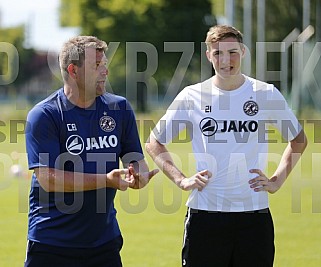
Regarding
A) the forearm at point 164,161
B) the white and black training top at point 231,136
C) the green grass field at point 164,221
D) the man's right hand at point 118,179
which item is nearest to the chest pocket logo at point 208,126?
the white and black training top at point 231,136

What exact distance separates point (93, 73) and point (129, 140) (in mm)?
591

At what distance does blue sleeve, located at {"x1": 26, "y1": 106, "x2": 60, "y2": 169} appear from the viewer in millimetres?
5840

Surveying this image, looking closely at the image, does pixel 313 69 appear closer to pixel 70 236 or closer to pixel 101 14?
pixel 101 14

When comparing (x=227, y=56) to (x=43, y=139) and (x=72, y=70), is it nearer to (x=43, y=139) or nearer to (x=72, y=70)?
(x=72, y=70)

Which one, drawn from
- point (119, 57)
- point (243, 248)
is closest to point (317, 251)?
point (243, 248)

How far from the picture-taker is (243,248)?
6590 millimetres

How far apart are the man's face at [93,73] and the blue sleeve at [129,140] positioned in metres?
0.33

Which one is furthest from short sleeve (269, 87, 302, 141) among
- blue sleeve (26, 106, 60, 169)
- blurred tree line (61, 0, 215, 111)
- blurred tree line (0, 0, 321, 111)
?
blurred tree line (61, 0, 215, 111)

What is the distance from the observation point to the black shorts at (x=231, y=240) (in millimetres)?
6594

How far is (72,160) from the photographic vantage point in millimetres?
5930

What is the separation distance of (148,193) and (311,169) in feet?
20.1

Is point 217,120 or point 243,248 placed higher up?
point 217,120

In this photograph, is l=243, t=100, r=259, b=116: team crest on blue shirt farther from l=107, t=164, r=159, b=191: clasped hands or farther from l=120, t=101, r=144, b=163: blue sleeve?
l=107, t=164, r=159, b=191: clasped hands

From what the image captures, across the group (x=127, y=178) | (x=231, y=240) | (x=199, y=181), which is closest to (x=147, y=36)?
(x=231, y=240)
